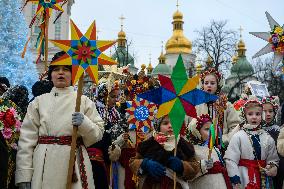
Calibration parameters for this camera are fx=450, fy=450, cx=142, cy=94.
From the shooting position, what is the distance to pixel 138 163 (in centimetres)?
514

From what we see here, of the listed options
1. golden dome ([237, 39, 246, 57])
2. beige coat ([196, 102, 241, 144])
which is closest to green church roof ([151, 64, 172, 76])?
golden dome ([237, 39, 246, 57])

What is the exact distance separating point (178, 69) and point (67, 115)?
1.42 metres

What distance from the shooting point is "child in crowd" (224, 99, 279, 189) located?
583cm

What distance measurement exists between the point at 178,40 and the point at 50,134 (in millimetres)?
60199

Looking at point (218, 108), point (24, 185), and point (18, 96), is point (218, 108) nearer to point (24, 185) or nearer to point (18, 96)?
point (18, 96)

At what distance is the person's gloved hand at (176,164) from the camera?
196 inches

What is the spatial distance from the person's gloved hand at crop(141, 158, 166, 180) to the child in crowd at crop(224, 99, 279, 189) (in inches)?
46.6

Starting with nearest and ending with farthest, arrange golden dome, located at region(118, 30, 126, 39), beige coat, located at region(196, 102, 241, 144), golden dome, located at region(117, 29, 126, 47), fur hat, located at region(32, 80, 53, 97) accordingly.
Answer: fur hat, located at region(32, 80, 53, 97) → beige coat, located at region(196, 102, 241, 144) → golden dome, located at region(117, 29, 126, 47) → golden dome, located at region(118, 30, 126, 39)

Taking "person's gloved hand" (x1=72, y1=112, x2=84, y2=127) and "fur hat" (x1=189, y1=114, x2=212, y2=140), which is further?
"fur hat" (x1=189, y1=114, x2=212, y2=140)

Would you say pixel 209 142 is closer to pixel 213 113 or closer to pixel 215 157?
pixel 215 157

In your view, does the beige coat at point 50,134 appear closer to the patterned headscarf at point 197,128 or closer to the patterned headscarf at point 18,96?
the patterned headscarf at point 18,96

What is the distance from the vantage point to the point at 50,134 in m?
4.66

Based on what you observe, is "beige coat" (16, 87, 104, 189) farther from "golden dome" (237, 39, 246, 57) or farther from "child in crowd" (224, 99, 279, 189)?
"golden dome" (237, 39, 246, 57)

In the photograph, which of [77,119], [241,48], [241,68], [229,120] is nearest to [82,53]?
[77,119]
